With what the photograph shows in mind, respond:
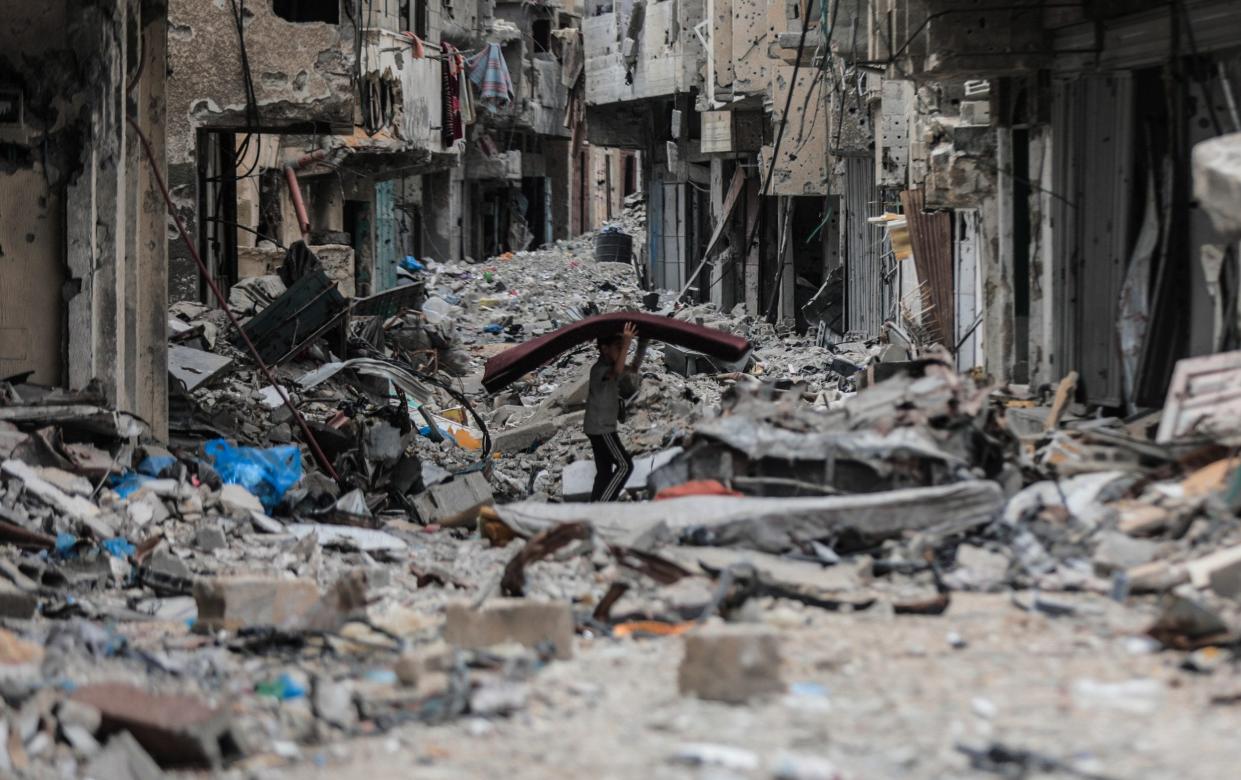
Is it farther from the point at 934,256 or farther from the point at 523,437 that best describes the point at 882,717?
the point at 934,256

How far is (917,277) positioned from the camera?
55.7ft

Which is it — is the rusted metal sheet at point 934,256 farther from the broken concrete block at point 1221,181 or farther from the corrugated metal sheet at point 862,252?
the broken concrete block at point 1221,181

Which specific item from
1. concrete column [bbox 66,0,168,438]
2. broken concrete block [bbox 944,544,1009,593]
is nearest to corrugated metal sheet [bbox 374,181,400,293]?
concrete column [bbox 66,0,168,438]

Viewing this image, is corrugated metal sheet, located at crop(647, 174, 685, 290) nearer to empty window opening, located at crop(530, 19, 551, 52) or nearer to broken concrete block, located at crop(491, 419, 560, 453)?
empty window opening, located at crop(530, 19, 551, 52)

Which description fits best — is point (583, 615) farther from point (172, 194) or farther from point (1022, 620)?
point (172, 194)

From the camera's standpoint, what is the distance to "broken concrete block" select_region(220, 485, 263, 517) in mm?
9945

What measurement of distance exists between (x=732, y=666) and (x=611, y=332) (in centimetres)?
614

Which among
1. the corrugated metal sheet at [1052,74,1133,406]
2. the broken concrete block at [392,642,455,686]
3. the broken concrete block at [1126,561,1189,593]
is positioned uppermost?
the corrugated metal sheet at [1052,74,1133,406]

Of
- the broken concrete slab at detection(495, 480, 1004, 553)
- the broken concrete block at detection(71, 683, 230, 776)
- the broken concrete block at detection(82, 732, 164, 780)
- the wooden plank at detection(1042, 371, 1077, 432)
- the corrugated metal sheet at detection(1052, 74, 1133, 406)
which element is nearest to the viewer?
the broken concrete block at detection(82, 732, 164, 780)


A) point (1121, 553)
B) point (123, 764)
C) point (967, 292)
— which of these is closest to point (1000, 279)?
point (967, 292)

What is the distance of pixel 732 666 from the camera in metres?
5.03

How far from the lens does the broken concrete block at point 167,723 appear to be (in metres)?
4.74

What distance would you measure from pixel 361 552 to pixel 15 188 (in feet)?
10.8

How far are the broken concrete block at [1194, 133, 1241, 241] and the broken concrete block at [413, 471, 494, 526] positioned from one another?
18.3ft
